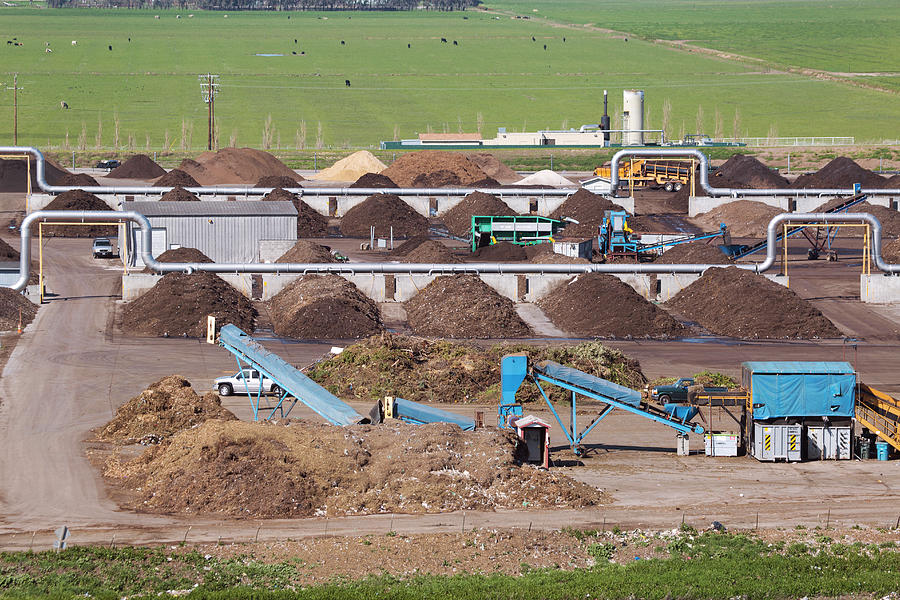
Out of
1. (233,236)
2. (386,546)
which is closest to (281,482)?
(386,546)

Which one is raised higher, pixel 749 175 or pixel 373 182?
pixel 749 175

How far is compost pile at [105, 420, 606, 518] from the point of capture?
97.1ft

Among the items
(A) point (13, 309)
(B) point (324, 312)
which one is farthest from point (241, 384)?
(A) point (13, 309)

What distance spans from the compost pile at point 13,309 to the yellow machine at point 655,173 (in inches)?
2264

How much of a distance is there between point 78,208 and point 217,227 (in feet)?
59.5

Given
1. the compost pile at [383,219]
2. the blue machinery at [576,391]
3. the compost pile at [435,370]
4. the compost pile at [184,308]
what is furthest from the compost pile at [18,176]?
the blue machinery at [576,391]

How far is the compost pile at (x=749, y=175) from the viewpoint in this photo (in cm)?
10523

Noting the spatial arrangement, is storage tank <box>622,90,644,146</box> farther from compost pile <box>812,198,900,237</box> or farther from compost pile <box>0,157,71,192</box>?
compost pile <box>0,157,71,192</box>

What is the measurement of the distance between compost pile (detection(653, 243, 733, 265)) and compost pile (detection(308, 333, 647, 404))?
73.3 ft

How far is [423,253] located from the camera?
219 ft

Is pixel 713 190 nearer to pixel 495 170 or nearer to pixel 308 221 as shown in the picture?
pixel 308 221

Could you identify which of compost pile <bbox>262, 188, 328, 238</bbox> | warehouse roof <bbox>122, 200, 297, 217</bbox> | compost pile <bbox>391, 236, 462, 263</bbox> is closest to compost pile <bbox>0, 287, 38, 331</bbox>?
warehouse roof <bbox>122, 200, 297, 217</bbox>

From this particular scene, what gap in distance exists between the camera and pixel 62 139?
15000cm

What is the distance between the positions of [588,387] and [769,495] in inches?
238
